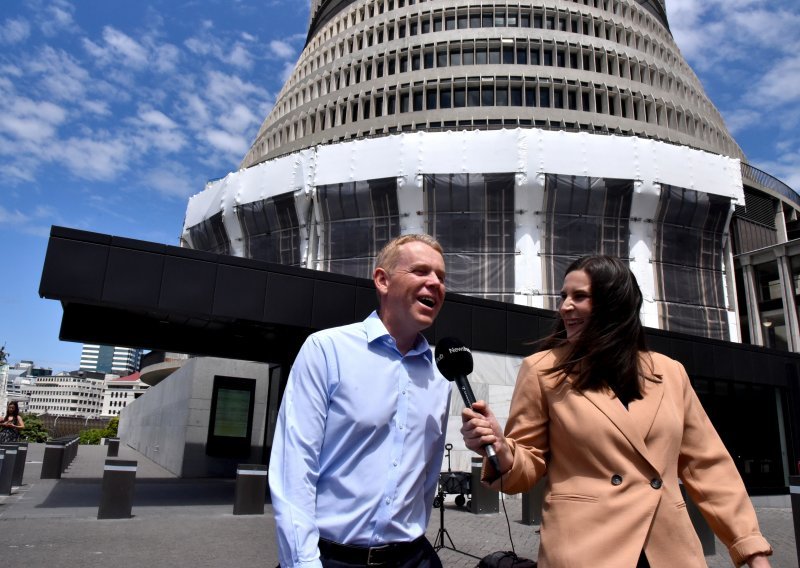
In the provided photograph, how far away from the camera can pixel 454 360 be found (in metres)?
2.78

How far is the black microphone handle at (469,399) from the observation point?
7.72 feet

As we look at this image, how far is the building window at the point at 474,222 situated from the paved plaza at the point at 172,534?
14618 millimetres

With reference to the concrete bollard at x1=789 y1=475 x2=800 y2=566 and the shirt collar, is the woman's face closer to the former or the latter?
the shirt collar

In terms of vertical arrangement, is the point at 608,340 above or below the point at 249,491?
above

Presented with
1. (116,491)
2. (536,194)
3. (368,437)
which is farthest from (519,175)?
(368,437)

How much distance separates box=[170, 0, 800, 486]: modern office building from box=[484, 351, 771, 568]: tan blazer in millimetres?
15229

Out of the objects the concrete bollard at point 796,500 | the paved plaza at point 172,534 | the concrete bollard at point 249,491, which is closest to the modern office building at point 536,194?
the paved plaza at point 172,534

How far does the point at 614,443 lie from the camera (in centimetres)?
251

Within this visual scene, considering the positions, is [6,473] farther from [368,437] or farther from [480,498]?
[368,437]

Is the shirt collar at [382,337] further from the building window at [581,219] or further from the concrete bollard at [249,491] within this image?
the building window at [581,219]

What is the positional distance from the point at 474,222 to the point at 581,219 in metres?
5.23

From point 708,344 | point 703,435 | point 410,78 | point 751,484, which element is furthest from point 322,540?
point 410,78

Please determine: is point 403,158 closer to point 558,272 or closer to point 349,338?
point 558,272

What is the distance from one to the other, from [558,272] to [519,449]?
26.9m
